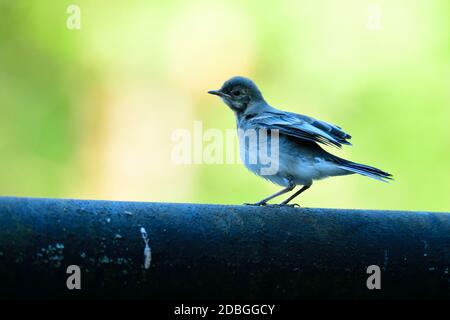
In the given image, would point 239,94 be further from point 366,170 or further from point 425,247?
point 425,247

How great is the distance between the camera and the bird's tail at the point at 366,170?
5703 mm

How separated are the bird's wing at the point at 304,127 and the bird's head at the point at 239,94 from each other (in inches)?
32.4

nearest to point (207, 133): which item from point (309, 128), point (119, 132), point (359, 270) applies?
point (119, 132)

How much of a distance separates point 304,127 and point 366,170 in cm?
58

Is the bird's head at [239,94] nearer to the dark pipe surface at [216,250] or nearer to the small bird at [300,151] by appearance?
the small bird at [300,151]

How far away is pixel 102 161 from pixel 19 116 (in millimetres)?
1343

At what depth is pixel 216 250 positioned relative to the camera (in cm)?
351

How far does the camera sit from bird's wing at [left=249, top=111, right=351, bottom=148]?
591cm

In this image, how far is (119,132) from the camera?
1204 centimetres

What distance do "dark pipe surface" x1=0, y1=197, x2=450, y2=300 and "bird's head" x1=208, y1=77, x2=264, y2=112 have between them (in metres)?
3.56

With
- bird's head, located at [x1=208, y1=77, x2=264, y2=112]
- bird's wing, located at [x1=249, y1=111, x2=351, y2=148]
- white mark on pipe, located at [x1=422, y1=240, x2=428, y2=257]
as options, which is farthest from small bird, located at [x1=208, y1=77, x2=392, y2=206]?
white mark on pipe, located at [x1=422, y1=240, x2=428, y2=257]

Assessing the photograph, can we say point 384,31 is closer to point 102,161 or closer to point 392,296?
point 102,161
